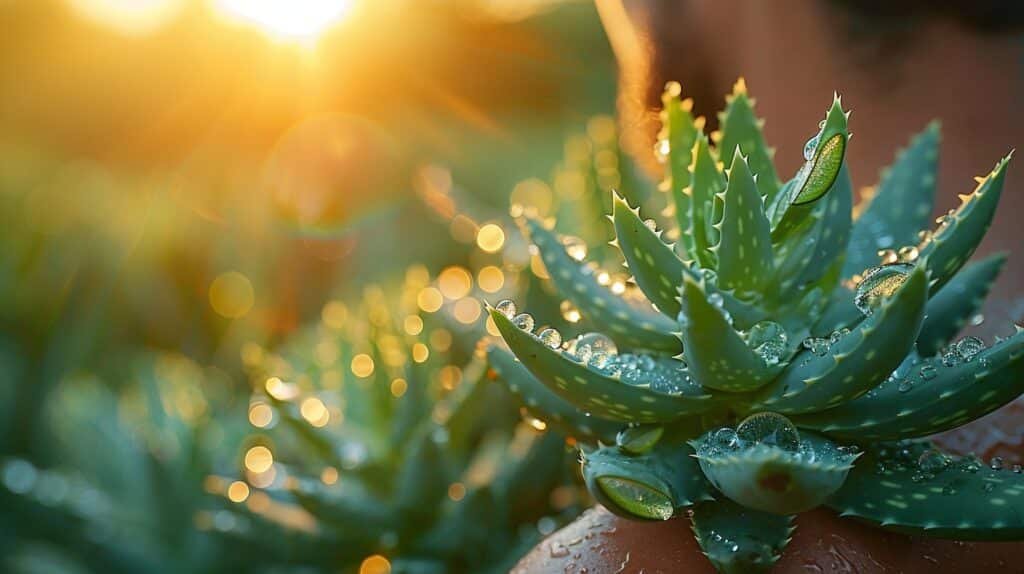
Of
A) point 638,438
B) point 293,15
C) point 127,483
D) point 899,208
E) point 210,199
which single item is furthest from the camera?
point 210,199

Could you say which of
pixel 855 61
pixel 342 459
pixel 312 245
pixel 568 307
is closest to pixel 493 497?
pixel 342 459

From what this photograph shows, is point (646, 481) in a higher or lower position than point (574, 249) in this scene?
lower

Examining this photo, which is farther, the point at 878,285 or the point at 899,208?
the point at 899,208

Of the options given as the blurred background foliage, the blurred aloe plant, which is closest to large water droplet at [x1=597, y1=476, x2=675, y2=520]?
the blurred background foliage

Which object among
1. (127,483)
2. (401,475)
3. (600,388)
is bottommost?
(127,483)

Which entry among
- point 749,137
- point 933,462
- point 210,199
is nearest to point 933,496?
point 933,462

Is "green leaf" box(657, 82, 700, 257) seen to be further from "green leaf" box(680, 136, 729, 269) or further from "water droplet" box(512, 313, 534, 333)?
"water droplet" box(512, 313, 534, 333)

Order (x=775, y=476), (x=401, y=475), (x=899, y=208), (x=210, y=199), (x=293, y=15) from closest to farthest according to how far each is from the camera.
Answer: (x=775, y=476)
(x=899, y=208)
(x=401, y=475)
(x=293, y=15)
(x=210, y=199)

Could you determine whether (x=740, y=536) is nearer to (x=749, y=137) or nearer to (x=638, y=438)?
(x=638, y=438)
